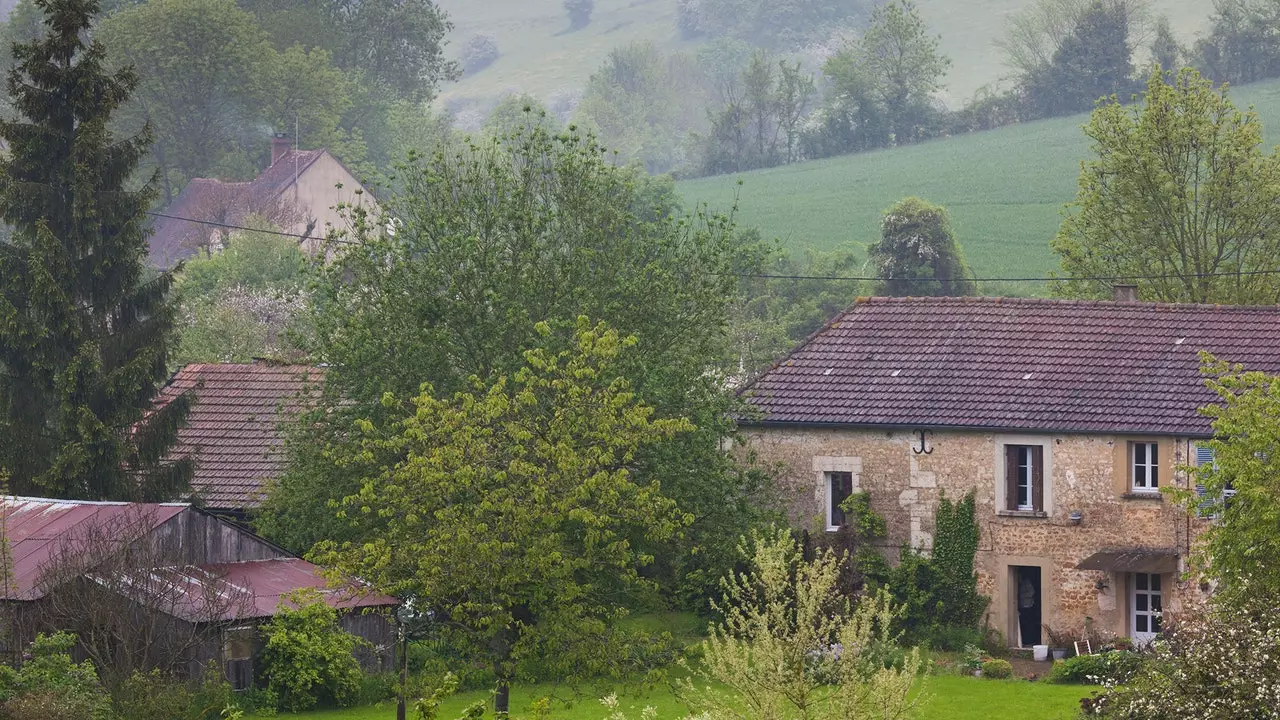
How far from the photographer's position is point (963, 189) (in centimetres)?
9356

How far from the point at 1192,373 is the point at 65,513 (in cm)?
2015

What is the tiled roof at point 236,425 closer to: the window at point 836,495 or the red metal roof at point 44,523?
the red metal roof at point 44,523

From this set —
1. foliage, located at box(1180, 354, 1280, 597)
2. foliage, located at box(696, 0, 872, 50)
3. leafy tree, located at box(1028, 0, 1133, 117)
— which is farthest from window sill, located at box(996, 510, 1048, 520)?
foliage, located at box(696, 0, 872, 50)

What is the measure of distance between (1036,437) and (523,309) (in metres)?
10.4

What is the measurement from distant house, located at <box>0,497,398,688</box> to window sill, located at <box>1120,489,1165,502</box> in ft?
43.8

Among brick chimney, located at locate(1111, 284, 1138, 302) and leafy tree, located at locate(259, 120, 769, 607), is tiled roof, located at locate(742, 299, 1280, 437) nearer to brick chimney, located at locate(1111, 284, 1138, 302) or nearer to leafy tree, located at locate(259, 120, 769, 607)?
brick chimney, located at locate(1111, 284, 1138, 302)

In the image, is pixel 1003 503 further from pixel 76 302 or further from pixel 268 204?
pixel 268 204

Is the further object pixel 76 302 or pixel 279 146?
pixel 279 146

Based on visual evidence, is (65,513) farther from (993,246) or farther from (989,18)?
(989,18)

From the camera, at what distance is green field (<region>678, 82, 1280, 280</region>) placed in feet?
281

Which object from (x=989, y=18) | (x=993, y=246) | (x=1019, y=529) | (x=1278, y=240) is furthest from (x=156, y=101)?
(x=989, y=18)

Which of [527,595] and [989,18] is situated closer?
[527,595]

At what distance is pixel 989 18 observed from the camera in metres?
191

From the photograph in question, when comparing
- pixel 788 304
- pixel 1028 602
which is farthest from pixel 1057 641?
pixel 788 304
